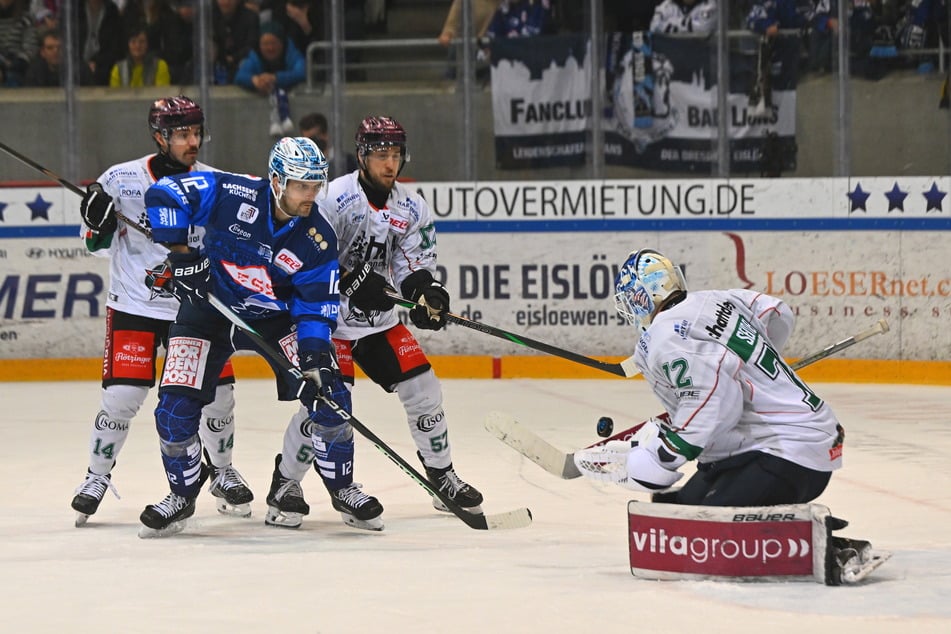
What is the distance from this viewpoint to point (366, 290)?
5016 millimetres

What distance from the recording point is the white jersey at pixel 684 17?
9398 mm

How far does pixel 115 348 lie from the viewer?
515cm

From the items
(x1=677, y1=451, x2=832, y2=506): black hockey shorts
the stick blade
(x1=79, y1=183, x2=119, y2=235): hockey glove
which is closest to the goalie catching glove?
(x1=677, y1=451, x2=832, y2=506): black hockey shorts

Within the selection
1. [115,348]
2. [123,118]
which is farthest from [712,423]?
[123,118]

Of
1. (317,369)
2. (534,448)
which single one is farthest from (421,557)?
(317,369)

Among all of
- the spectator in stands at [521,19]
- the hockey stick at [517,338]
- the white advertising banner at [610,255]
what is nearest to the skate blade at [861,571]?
the hockey stick at [517,338]

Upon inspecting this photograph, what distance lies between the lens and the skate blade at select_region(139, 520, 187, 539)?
4.73 meters

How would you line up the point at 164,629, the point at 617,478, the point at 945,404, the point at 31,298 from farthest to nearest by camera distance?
the point at 31,298, the point at 945,404, the point at 617,478, the point at 164,629

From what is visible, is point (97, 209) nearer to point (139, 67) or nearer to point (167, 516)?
point (167, 516)

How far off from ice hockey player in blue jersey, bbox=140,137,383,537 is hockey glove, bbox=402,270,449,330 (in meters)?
0.45

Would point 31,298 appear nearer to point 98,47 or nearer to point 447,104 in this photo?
point 98,47

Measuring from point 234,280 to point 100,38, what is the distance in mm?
5547

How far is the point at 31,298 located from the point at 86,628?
19.7 feet

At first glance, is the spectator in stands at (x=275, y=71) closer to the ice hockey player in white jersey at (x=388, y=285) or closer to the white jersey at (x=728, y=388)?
the ice hockey player in white jersey at (x=388, y=285)
